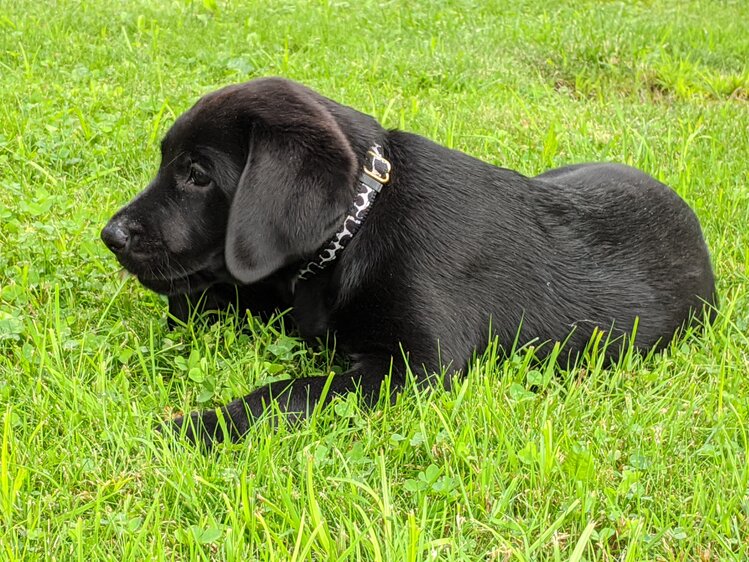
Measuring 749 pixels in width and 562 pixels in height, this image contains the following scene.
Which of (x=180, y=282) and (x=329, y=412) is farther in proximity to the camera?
(x=180, y=282)

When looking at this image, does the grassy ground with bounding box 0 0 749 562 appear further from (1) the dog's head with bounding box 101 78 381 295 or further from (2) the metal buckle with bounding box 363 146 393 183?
(2) the metal buckle with bounding box 363 146 393 183

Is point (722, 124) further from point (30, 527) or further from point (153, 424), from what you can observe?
point (30, 527)

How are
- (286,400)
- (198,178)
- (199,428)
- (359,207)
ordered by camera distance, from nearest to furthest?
1. (199,428)
2. (286,400)
3. (359,207)
4. (198,178)

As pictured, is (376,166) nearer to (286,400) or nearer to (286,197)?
(286,197)

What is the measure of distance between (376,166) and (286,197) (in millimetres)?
353

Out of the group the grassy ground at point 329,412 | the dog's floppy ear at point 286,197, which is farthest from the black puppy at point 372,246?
the grassy ground at point 329,412

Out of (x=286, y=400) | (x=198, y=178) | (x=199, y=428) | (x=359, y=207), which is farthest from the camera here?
(x=198, y=178)

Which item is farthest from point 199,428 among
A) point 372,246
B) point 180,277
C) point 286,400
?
point 372,246

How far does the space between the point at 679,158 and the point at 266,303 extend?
2.56 meters

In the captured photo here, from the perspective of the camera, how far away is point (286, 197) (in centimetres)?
271

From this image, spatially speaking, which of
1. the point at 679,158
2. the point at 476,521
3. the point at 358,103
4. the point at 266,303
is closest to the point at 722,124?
the point at 679,158

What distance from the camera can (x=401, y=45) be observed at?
6.53 metres

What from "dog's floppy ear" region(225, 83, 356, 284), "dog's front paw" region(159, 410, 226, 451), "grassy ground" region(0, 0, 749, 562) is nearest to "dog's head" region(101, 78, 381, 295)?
"dog's floppy ear" region(225, 83, 356, 284)

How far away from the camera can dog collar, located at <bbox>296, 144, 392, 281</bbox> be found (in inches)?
112
